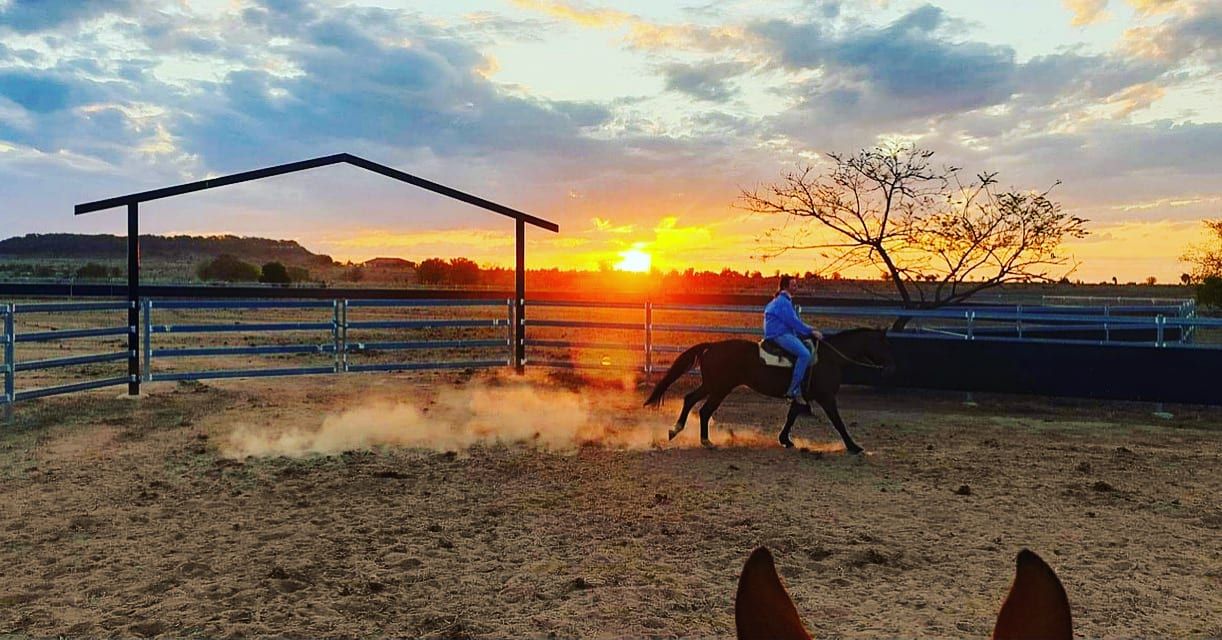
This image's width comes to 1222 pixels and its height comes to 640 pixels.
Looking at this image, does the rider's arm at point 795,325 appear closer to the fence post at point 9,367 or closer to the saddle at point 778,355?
the saddle at point 778,355

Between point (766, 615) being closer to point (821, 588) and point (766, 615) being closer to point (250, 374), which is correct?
point (821, 588)

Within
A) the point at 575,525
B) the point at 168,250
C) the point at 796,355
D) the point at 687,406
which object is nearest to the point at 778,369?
the point at 796,355

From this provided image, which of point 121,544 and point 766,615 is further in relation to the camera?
point 121,544

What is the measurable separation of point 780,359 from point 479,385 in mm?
6854

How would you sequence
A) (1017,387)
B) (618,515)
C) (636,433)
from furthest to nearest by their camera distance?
(1017,387)
(636,433)
(618,515)

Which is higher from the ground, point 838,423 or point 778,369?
point 778,369

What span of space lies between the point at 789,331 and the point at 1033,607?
8.47 meters

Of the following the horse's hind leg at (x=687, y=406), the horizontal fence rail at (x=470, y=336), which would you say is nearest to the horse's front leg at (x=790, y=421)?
the horse's hind leg at (x=687, y=406)

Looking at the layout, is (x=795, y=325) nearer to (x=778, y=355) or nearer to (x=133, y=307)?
(x=778, y=355)

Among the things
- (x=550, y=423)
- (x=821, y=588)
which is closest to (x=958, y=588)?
(x=821, y=588)

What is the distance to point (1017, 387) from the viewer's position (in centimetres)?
1218

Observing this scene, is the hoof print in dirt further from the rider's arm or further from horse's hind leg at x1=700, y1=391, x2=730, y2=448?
the rider's arm

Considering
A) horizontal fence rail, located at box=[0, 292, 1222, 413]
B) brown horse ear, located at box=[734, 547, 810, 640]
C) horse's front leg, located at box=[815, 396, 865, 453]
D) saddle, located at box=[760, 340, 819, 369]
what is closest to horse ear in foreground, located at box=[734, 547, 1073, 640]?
brown horse ear, located at box=[734, 547, 810, 640]

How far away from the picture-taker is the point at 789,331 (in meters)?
9.16
